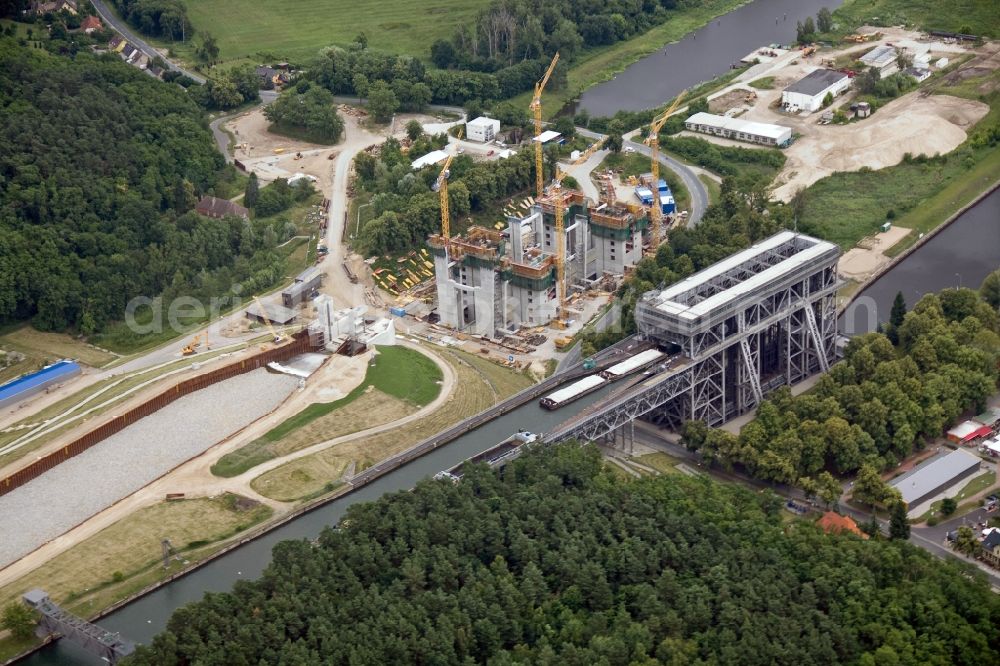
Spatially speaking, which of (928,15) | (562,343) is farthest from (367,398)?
(928,15)

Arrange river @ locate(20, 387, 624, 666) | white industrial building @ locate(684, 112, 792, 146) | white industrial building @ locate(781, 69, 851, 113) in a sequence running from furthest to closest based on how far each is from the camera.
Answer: white industrial building @ locate(781, 69, 851, 113) < white industrial building @ locate(684, 112, 792, 146) < river @ locate(20, 387, 624, 666)

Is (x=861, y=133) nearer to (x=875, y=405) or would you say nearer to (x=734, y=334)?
(x=734, y=334)

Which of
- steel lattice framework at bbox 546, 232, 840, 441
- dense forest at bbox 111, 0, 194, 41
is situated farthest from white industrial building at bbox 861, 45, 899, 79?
dense forest at bbox 111, 0, 194, 41

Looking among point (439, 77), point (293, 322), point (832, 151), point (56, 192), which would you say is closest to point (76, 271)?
point (56, 192)

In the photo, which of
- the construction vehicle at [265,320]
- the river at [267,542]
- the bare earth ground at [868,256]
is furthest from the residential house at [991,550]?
the construction vehicle at [265,320]

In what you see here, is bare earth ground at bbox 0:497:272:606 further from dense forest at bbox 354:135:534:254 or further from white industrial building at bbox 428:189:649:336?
dense forest at bbox 354:135:534:254

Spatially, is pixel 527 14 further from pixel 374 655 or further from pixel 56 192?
A: pixel 374 655
